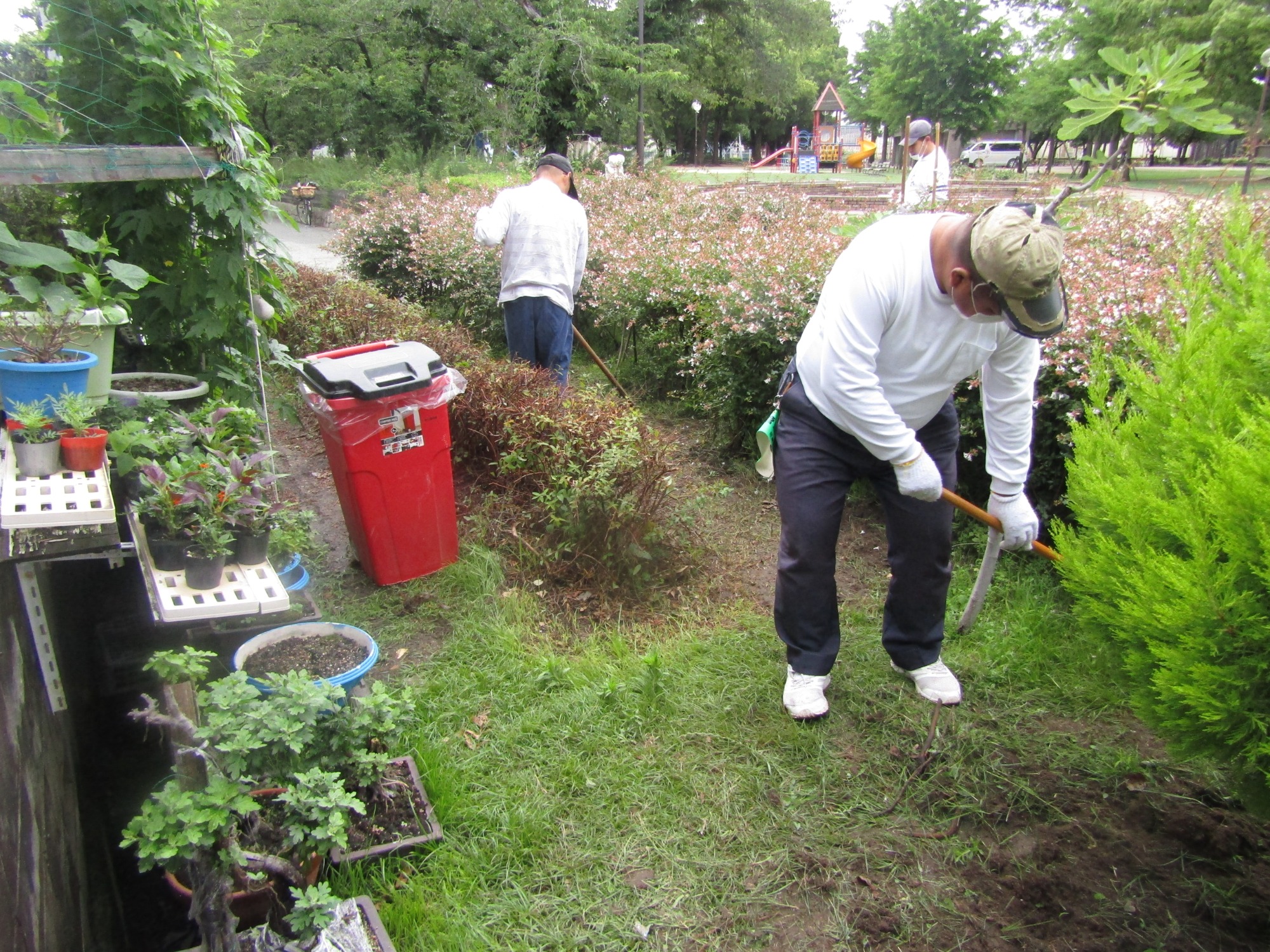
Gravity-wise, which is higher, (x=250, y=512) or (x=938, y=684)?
(x=250, y=512)

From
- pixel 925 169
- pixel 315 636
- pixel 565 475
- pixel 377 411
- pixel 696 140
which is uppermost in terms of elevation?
pixel 696 140

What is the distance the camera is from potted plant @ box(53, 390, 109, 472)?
2.30m

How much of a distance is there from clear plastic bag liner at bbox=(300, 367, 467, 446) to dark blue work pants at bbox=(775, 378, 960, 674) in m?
1.61

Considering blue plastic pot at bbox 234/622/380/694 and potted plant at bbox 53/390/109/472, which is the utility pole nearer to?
blue plastic pot at bbox 234/622/380/694

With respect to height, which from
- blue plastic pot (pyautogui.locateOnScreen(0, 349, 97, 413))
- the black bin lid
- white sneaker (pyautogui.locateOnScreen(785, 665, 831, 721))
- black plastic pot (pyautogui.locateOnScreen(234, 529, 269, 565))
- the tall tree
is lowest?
white sneaker (pyautogui.locateOnScreen(785, 665, 831, 721))

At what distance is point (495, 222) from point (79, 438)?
11.5ft

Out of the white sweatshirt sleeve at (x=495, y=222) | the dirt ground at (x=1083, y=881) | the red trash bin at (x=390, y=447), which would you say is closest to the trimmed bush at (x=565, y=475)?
the red trash bin at (x=390, y=447)

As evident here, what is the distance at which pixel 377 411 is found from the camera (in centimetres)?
365

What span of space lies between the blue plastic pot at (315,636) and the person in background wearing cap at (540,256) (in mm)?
2975

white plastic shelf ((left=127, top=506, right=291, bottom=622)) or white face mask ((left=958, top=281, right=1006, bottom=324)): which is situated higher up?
white face mask ((left=958, top=281, right=1006, bottom=324))

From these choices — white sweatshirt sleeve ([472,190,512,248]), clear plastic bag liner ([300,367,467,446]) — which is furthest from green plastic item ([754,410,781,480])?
white sweatshirt sleeve ([472,190,512,248])

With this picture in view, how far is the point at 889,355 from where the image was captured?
271 centimetres

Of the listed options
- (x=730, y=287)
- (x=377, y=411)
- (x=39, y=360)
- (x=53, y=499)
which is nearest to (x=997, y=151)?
(x=730, y=287)

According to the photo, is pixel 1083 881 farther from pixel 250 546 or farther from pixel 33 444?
pixel 33 444
